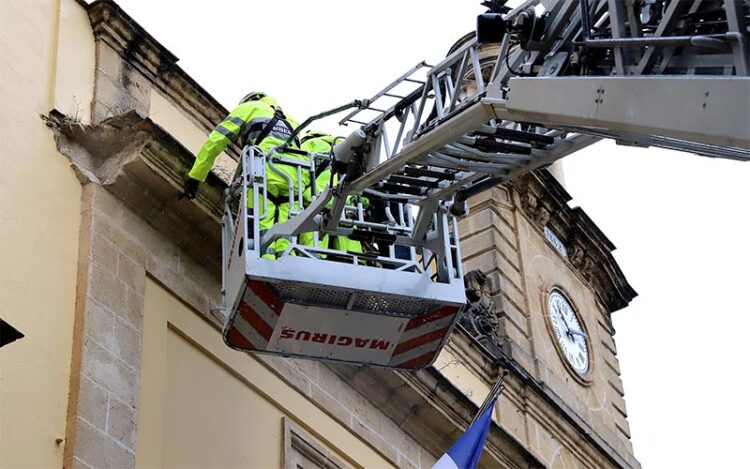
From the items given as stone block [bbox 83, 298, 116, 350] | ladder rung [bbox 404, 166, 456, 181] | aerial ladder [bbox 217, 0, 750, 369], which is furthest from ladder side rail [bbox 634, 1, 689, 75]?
stone block [bbox 83, 298, 116, 350]

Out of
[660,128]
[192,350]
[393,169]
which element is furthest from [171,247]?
[660,128]

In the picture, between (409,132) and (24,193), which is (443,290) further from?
(24,193)

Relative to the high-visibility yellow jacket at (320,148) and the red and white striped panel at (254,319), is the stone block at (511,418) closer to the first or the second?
the high-visibility yellow jacket at (320,148)

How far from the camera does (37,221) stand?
38.9 ft

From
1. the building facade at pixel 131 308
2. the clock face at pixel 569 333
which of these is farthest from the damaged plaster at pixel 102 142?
the clock face at pixel 569 333

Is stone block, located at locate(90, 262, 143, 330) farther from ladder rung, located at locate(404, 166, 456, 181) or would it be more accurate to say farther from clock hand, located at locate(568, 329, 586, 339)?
clock hand, located at locate(568, 329, 586, 339)

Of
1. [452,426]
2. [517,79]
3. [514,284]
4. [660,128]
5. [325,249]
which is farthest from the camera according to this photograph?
[514,284]

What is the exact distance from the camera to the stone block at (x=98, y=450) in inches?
428

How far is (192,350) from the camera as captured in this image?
12.7m

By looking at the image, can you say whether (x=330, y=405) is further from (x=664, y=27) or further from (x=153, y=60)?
(x=664, y=27)

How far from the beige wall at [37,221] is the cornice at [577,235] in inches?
335

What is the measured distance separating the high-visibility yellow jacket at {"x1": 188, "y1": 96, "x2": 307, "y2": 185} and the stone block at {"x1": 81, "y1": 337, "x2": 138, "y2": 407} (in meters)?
1.75

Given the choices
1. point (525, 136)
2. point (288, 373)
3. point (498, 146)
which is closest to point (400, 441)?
point (288, 373)

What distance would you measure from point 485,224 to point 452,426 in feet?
17.9
